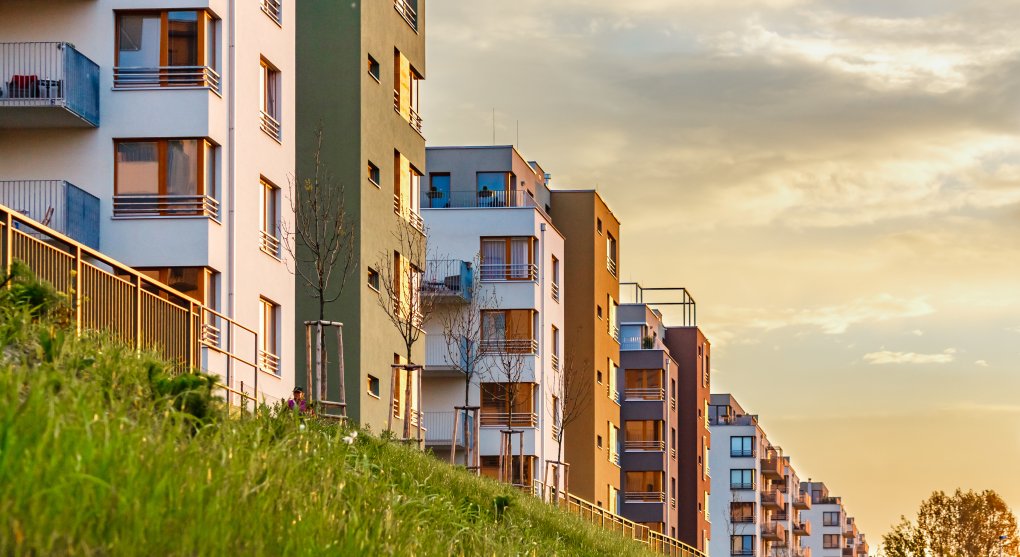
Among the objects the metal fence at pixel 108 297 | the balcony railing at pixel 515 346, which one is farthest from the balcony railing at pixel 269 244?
the balcony railing at pixel 515 346

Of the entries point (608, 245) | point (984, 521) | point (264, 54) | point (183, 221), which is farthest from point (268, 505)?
point (984, 521)

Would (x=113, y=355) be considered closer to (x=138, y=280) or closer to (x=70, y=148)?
(x=138, y=280)

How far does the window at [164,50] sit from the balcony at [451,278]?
22676mm

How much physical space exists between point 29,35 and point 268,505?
26880 millimetres

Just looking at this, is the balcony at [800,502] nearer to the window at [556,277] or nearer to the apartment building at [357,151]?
the window at [556,277]

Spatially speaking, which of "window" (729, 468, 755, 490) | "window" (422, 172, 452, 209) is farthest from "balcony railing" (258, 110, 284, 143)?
"window" (729, 468, 755, 490)

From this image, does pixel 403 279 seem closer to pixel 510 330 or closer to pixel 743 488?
pixel 510 330

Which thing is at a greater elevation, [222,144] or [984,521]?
[222,144]

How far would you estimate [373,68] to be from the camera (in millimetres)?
44062

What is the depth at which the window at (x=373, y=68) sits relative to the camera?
4347 cm

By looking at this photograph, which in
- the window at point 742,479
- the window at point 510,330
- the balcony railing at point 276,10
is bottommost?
the window at point 742,479

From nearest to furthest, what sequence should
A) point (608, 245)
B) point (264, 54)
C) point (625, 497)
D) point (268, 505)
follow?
1. point (268, 505)
2. point (264, 54)
3. point (608, 245)
4. point (625, 497)

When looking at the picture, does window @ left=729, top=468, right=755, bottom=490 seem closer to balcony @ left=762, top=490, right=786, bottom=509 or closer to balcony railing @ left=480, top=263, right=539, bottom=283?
balcony @ left=762, top=490, right=786, bottom=509

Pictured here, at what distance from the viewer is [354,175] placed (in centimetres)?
4194
